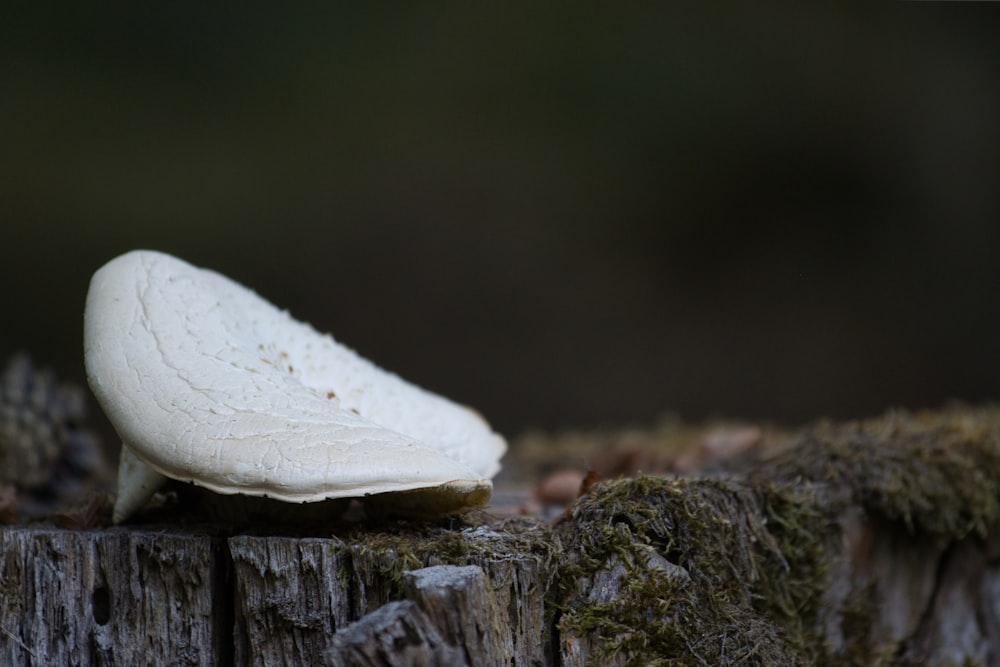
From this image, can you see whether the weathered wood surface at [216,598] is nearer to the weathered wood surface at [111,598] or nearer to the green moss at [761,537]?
the weathered wood surface at [111,598]

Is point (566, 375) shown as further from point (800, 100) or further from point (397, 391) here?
point (397, 391)

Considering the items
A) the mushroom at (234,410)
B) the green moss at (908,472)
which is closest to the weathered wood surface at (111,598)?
the mushroom at (234,410)

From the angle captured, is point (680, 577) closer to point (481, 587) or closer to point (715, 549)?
point (715, 549)

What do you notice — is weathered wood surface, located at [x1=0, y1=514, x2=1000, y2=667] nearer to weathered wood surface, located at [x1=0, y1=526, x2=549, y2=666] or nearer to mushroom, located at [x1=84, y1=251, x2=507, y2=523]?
weathered wood surface, located at [x1=0, y1=526, x2=549, y2=666]

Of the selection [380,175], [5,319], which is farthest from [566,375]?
[5,319]

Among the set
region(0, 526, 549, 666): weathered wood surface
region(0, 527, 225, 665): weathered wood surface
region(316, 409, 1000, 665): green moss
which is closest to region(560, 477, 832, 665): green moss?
region(316, 409, 1000, 665): green moss
